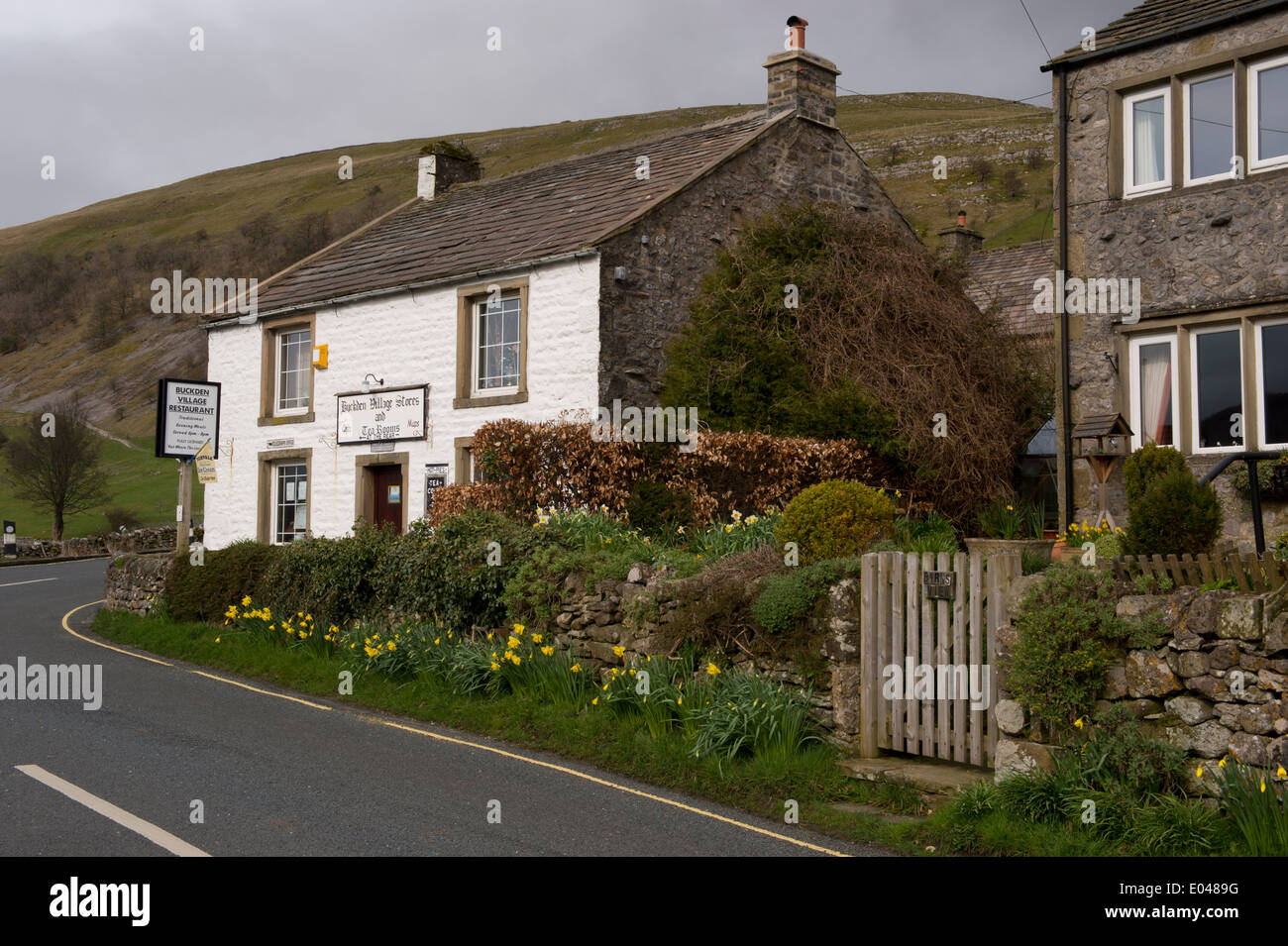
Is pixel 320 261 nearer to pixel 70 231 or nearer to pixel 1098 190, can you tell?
pixel 1098 190

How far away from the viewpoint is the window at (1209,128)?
13.6 m

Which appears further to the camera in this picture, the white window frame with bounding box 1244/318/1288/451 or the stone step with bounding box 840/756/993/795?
the white window frame with bounding box 1244/318/1288/451

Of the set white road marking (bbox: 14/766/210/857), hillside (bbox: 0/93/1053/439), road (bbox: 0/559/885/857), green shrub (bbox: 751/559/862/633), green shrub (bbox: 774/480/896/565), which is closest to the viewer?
white road marking (bbox: 14/766/210/857)

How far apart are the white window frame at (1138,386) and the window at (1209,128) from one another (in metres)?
1.93

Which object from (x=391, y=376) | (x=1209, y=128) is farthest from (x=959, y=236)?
(x=1209, y=128)

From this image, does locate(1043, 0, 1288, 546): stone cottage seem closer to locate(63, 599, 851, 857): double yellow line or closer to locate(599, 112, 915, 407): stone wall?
locate(599, 112, 915, 407): stone wall

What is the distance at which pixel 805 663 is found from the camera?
30.5ft

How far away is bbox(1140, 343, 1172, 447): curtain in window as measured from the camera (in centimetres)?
1421

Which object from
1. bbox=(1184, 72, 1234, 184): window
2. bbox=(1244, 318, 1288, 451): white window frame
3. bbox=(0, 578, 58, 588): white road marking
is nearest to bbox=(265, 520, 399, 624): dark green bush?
bbox=(1244, 318, 1288, 451): white window frame

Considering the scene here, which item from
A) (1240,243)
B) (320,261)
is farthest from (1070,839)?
(320,261)

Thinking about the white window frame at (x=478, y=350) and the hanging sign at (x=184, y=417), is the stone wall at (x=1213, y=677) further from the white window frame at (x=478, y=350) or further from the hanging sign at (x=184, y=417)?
the hanging sign at (x=184, y=417)

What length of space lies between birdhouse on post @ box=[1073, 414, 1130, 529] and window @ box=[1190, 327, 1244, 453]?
0.84 metres

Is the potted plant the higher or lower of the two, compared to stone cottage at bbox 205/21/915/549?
lower

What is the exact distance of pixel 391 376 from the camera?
21.2 m
